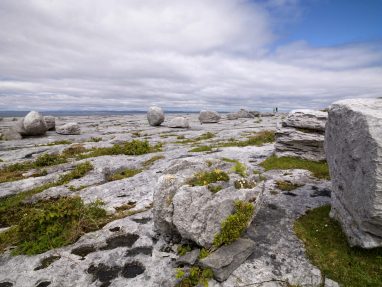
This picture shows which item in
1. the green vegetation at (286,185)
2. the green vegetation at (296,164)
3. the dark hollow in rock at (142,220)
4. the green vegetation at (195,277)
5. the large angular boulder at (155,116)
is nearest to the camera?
the green vegetation at (195,277)

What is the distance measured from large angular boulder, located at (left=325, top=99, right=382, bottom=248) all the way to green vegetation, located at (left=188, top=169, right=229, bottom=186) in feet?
15.9

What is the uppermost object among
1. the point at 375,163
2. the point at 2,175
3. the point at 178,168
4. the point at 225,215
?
the point at 375,163

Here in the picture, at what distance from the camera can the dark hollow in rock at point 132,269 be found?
32.2 ft

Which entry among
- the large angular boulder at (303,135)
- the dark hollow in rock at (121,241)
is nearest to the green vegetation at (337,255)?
the dark hollow in rock at (121,241)

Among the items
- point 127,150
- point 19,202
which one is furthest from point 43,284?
point 127,150

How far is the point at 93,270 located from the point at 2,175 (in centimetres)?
1905

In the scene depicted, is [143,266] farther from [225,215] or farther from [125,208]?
[125,208]

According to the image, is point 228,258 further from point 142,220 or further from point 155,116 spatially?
point 155,116

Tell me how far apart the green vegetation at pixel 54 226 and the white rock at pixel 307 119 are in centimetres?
1792

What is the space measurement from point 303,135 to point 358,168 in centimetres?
1412

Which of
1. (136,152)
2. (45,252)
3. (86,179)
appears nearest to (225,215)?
(45,252)

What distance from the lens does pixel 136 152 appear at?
29250 millimetres

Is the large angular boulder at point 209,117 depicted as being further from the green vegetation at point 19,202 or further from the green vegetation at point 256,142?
the green vegetation at point 19,202

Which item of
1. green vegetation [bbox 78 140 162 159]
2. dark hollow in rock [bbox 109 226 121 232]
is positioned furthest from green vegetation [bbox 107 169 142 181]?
dark hollow in rock [bbox 109 226 121 232]
